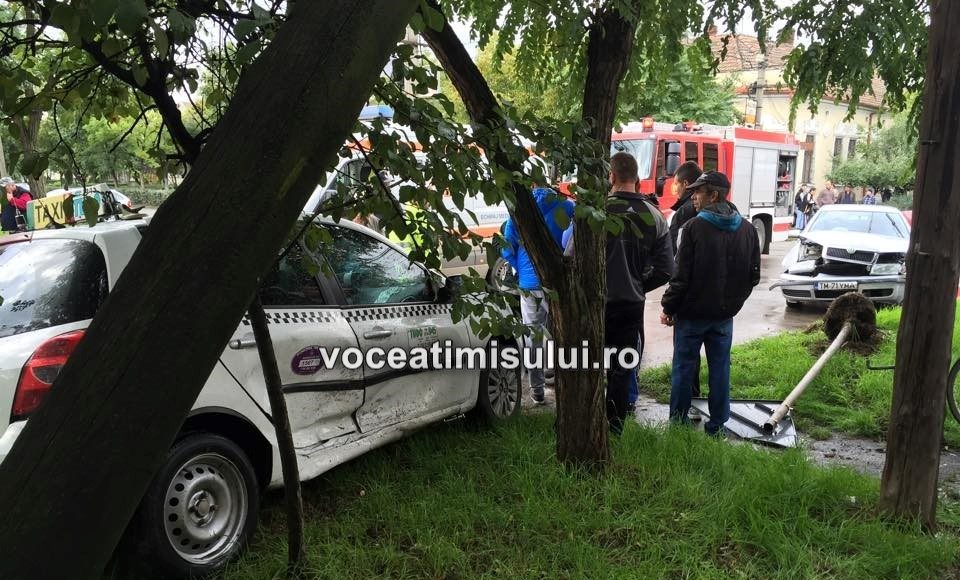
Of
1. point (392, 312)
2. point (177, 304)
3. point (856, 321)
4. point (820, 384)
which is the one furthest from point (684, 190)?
point (177, 304)

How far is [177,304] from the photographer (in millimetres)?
1147

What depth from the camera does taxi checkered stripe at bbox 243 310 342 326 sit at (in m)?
3.28

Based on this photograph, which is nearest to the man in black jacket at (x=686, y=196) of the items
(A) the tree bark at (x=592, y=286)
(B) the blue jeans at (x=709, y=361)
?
(B) the blue jeans at (x=709, y=361)

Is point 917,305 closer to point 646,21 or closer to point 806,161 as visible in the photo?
point 646,21

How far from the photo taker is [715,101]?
27359 mm

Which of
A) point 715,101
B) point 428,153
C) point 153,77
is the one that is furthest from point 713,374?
point 715,101

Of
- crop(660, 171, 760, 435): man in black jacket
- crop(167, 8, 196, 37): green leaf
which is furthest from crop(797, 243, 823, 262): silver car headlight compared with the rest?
crop(167, 8, 196, 37): green leaf

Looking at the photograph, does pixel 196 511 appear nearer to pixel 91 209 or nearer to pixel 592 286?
pixel 91 209

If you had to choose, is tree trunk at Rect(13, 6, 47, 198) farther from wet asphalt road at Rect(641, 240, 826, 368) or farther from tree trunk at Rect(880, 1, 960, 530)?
wet asphalt road at Rect(641, 240, 826, 368)

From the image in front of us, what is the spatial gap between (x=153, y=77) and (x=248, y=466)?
164 cm

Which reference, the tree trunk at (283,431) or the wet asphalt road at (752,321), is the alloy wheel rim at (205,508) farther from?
the wet asphalt road at (752,321)

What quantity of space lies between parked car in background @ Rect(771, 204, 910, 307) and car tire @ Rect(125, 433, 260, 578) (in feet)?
24.3

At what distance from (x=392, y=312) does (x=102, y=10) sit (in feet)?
9.07

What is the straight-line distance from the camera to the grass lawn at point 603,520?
9.68 ft
